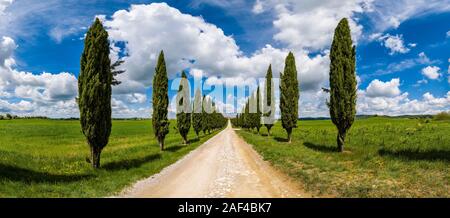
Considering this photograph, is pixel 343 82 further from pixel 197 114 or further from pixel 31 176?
pixel 197 114

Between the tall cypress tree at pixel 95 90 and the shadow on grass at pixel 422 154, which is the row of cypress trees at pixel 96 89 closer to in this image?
the tall cypress tree at pixel 95 90

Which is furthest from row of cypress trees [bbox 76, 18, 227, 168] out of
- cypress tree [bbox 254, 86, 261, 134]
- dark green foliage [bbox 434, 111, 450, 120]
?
dark green foliage [bbox 434, 111, 450, 120]

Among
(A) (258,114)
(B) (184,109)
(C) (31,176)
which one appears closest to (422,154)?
(C) (31,176)

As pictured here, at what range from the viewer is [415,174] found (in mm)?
11781

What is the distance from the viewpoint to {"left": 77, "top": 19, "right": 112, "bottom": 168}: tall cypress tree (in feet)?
54.6

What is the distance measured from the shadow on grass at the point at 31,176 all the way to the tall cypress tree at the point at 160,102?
1422 centimetres

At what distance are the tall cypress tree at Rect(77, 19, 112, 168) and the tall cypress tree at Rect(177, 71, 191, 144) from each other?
65.1ft

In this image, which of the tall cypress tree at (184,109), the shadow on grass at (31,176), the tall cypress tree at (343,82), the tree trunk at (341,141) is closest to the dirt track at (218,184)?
the shadow on grass at (31,176)

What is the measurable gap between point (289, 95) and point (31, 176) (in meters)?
29.8

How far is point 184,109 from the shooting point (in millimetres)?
38688

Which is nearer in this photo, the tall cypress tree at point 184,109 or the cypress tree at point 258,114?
the tall cypress tree at point 184,109

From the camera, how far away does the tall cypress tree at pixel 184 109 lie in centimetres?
3762

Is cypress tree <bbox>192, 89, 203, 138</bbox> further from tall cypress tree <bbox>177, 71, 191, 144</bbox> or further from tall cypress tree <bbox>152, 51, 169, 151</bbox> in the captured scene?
tall cypress tree <bbox>152, 51, 169, 151</bbox>
